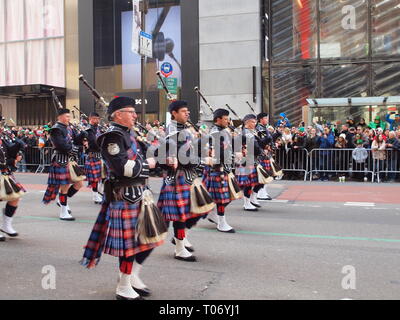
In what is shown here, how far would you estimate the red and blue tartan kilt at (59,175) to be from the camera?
27.3 feet

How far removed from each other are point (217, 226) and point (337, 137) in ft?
29.1

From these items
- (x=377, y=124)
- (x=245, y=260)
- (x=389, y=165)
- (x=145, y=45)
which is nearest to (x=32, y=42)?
(x=145, y=45)

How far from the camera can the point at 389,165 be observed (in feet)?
46.4

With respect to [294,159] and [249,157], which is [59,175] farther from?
[294,159]

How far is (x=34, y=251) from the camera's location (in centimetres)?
607

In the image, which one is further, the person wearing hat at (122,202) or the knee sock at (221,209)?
the knee sock at (221,209)

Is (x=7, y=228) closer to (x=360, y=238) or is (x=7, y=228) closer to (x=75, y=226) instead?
(x=75, y=226)

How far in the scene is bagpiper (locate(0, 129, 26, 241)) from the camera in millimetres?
6496

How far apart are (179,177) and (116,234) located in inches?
66.1

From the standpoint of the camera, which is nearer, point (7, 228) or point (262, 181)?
point (7, 228)

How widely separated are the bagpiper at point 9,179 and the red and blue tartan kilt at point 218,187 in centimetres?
262

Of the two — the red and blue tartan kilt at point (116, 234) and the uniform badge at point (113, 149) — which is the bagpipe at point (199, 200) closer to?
the red and blue tartan kilt at point (116, 234)

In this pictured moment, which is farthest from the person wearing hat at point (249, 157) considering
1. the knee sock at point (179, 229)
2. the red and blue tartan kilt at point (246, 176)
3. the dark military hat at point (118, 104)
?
the dark military hat at point (118, 104)
